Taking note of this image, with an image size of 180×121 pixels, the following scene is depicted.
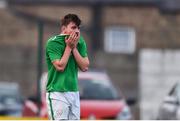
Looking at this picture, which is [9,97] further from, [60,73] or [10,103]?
[60,73]

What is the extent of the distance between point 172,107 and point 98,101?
1.77m

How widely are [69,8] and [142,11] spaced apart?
323cm

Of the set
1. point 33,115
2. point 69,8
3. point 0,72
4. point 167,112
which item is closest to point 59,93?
point 167,112

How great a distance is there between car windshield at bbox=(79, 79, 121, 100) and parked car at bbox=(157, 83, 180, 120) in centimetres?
132

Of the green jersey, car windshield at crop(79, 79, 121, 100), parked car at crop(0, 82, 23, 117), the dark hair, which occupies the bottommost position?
parked car at crop(0, 82, 23, 117)

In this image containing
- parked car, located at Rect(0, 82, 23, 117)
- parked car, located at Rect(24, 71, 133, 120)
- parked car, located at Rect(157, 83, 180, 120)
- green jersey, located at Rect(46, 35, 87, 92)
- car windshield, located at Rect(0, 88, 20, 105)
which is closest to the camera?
green jersey, located at Rect(46, 35, 87, 92)

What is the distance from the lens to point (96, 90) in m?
17.2

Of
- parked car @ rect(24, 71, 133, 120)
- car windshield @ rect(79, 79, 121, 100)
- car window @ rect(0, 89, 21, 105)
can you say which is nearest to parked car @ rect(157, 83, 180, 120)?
parked car @ rect(24, 71, 133, 120)

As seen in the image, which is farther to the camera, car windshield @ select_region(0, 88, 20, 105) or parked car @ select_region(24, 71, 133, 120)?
car windshield @ select_region(0, 88, 20, 105)

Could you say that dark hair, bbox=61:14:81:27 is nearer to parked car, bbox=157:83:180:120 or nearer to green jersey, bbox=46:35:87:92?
green jersey, bbox=46:35:87:92

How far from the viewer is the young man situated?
859cm

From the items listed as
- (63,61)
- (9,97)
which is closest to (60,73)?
(63,61)

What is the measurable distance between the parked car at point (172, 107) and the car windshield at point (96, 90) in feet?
4.33

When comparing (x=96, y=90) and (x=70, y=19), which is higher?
(x=70, y=19)
